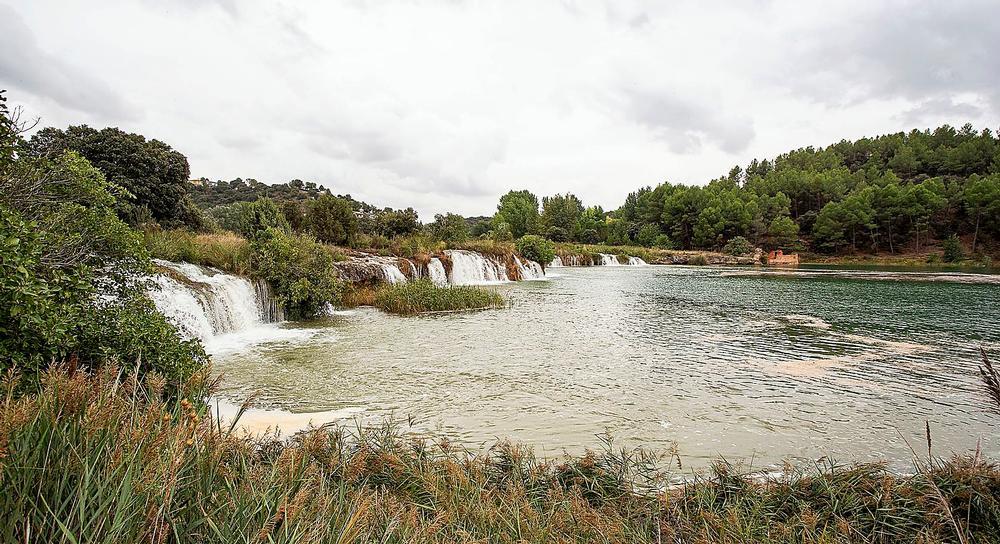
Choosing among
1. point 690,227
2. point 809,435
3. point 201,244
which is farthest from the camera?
point 690,227

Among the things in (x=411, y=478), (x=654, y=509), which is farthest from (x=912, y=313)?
(x=411, y=478)

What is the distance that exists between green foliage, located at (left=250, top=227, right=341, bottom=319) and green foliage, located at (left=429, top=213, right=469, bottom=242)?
61.6ft

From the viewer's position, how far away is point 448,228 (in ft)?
122

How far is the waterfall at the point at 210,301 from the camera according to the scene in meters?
11.9

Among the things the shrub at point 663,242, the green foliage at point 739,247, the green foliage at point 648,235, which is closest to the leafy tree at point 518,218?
the green foliage at point 648,235

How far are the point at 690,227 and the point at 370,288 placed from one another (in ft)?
295

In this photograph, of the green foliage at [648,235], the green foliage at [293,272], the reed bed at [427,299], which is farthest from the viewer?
the green foliage at [648,235]

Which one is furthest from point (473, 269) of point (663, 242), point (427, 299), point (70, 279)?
point (663, 242)

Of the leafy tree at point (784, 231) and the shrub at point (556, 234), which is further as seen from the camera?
the shrub at point (556, 234)

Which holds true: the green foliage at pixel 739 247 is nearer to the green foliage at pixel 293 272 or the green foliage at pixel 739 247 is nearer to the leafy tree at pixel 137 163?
the green foliage at pixel 293 272

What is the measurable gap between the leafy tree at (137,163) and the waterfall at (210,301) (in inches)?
383

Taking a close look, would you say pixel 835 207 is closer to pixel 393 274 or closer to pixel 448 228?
pixel 448 228

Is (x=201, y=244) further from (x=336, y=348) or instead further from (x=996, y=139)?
(x=996, y=139)

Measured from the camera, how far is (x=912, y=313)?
1878 cm
